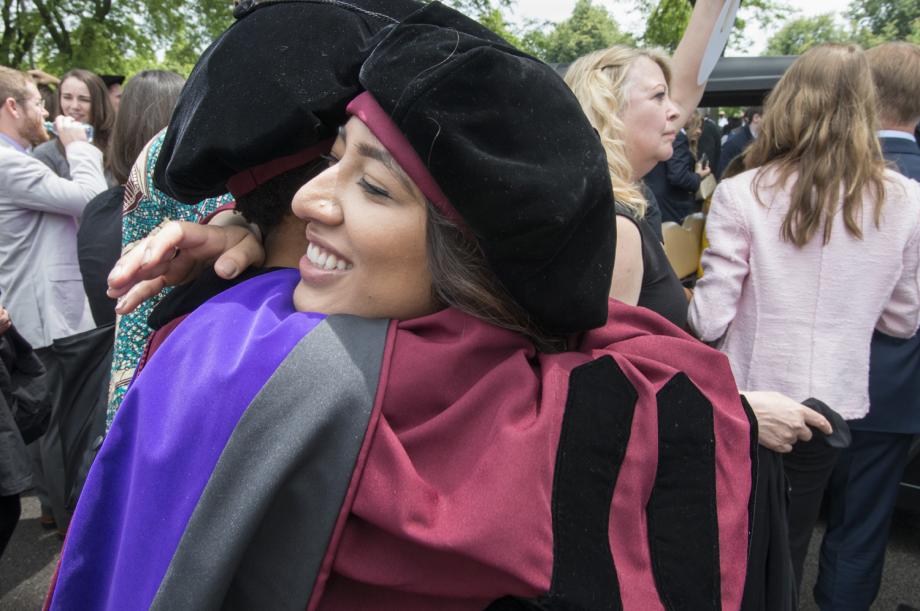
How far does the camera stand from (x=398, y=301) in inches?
39.8

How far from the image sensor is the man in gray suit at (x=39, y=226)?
11.0 feet

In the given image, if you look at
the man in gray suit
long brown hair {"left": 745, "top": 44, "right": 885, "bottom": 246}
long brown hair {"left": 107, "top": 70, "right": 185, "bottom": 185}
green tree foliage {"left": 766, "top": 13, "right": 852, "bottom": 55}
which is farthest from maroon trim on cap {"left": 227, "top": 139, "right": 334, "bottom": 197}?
green tree foliage {"left": 766, "top": 13, "right": 852, "bottom": 55}

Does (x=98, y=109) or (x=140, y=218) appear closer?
(x=140, y=218)

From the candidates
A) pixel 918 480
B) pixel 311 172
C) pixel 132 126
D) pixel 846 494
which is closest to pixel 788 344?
pixel 846 494

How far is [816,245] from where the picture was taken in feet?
7.80

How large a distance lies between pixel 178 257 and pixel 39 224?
2.83m

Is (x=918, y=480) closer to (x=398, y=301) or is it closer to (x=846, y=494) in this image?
(x=846, y=494)

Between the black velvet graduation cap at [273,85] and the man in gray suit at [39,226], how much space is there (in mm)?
2663

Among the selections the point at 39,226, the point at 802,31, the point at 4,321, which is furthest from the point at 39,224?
the point at 802,31

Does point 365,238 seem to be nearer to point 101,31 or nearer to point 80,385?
point 80,385

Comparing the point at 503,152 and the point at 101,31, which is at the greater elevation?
the point at 503,152

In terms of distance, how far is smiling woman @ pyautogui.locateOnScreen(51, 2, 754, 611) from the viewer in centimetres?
84

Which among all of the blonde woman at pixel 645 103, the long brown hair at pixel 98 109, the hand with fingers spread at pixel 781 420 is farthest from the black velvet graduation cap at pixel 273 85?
the long brown hair at pixel 98 109

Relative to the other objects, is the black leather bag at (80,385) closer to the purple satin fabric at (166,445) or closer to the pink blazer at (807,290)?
the purple satin fabric at (166,445)
